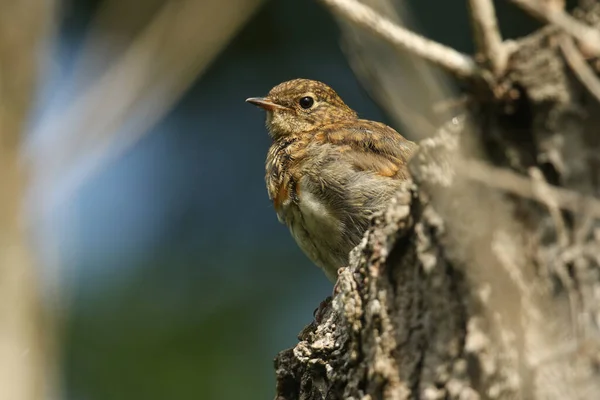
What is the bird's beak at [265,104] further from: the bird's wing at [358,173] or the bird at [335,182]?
the bird's wing at [358,173]

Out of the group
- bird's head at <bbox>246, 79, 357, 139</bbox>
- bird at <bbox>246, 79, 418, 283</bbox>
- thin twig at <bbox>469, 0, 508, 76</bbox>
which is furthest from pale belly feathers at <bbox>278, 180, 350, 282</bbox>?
thin twig at <bbox>469, 0, 508, 76</bbox>

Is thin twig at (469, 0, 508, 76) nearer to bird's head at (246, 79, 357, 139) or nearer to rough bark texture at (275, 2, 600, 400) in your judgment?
rough bark texture at (275, 2, 600, 400)

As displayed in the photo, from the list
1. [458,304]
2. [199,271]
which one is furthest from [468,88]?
[199,271]

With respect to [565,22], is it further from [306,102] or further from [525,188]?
[306,102]

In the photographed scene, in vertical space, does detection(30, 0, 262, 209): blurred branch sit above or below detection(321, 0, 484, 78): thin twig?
above

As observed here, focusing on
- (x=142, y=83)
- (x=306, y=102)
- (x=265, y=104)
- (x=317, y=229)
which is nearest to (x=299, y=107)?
(x=306, y=102)

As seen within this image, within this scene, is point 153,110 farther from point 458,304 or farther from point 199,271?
point 199,271

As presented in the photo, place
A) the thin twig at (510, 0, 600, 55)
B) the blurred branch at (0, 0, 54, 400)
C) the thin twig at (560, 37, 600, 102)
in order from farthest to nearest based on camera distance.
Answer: the blurred branch at (0, 0, 54, 400)
the thin twig at (560, 37, 600, 102)
the thin twig at (510, 0, 600, 55)
